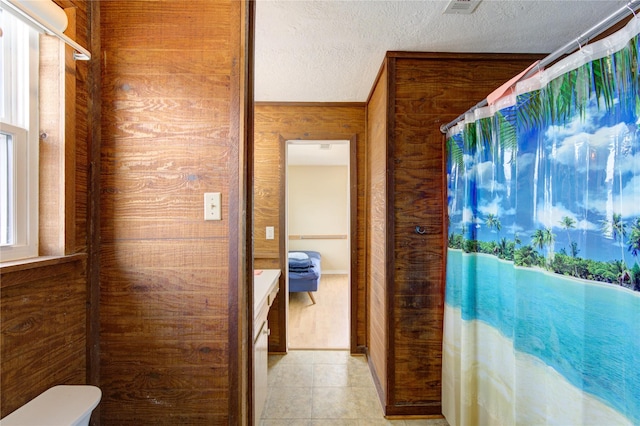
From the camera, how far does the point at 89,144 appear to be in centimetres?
108

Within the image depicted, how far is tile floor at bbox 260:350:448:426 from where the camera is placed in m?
1.78

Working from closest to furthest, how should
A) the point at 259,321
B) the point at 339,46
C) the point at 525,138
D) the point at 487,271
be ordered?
1. the point at 525,138
2. the point at 487,271
3. the point at 259,321
4. the point at 339,46

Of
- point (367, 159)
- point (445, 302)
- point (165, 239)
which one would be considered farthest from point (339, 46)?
point (445, 302)

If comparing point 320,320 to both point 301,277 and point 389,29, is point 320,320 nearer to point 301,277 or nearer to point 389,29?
point 301,277

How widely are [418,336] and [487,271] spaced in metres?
0.76

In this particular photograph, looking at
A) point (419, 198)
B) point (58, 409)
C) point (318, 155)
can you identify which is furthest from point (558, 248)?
point (318, 155)

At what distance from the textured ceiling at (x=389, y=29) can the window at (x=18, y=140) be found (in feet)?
3.25

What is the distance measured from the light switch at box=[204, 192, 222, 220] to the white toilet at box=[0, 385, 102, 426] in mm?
691

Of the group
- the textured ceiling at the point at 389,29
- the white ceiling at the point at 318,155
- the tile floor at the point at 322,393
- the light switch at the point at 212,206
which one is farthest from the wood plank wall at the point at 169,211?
the white ceiling at the point at 318,155

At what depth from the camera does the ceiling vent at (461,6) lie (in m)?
1.34

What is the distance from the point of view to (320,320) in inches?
134

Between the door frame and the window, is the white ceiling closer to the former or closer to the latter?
the door frame

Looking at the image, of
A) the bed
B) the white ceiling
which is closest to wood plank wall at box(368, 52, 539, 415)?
the white ceiling

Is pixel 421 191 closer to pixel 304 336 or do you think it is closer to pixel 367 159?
pixel 367 159
